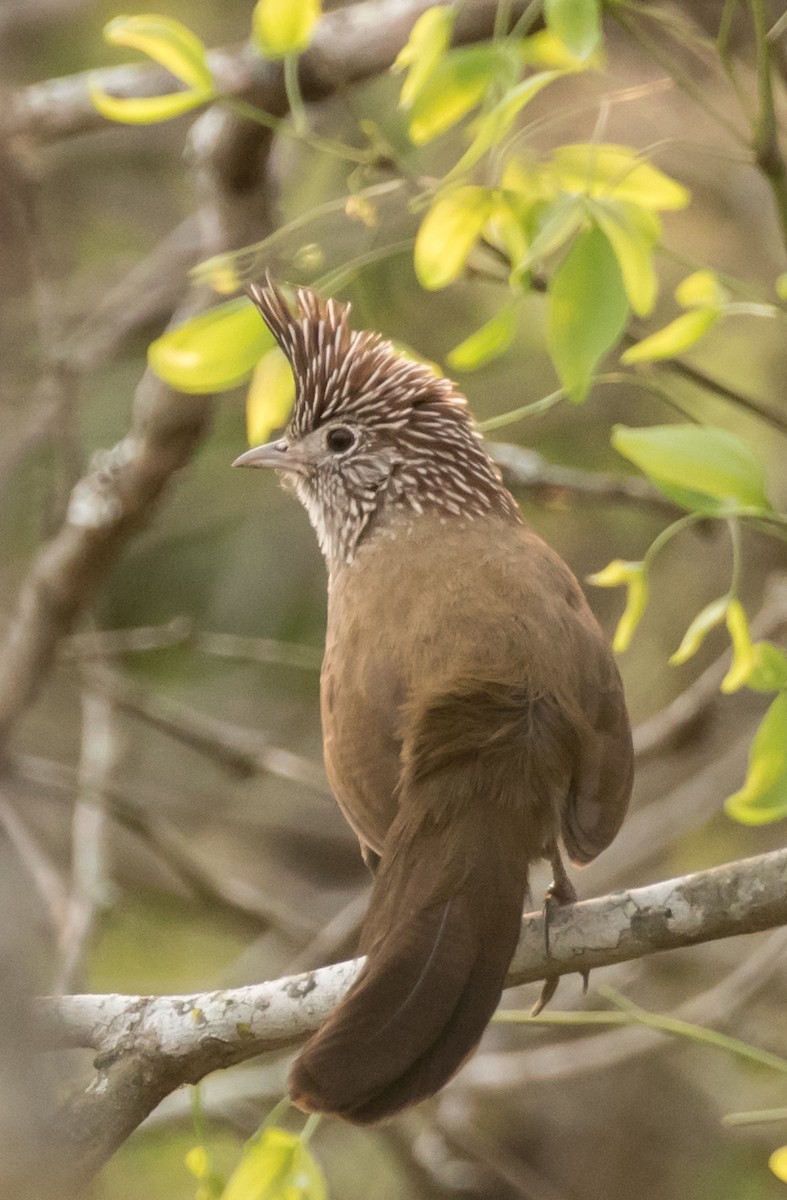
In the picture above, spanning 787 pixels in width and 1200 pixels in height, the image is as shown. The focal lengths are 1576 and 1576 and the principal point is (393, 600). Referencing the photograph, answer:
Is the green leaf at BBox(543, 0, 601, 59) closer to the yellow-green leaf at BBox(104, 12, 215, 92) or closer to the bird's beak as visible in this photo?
the yellow-green leaf at BBox(104, 12, 215, 92)

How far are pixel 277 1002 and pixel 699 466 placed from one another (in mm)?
1267

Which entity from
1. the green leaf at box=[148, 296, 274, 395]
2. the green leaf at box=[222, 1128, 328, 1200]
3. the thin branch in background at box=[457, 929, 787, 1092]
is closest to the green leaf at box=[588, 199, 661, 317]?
the green leaf at box=[148, 296, 274, 395]

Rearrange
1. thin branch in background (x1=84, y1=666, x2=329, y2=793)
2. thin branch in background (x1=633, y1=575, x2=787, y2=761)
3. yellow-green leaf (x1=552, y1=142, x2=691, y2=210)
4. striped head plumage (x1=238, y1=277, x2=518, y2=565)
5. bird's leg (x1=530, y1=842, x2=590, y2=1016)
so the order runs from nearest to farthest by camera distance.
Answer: bird's leg (x1=530, y1=842, x2=590, y2=1016) → yellow-green leaf (x1=552, y1=142, x2=691, y2=210) → striped head plumage (x1=238, y1=277, x2=518, y2=565) → thin branch in background (x1=633, y1=575, x2=787, y2=761) → thin branch in background (x1=84, y1=666, x2=329, y2=793)

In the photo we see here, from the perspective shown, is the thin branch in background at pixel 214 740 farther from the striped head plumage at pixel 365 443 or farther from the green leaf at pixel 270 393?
the green leaf at pixel 270 393

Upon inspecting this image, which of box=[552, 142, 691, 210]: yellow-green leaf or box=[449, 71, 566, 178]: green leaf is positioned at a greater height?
box=[449, 71, 566, 178]: green leaf

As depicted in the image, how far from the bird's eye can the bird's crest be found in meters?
0.04

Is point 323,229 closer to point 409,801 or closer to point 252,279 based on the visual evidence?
point 252,279

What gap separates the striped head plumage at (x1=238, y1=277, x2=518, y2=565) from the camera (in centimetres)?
403

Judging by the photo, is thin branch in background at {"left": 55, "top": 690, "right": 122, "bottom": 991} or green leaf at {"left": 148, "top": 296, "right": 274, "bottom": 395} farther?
thin branch in background at {"left": 55, "top": 690, "right": 122, "bottom": 991}

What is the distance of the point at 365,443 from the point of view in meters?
4.20

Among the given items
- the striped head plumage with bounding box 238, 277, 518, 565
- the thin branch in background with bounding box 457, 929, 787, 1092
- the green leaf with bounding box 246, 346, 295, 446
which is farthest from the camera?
the thin branch in background with bounding box 457, 929, 787, 1092

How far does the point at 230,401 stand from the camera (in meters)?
7.19

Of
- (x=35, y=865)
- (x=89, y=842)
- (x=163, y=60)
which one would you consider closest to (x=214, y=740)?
(x=89, y=842)

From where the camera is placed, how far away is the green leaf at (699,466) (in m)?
2.77
